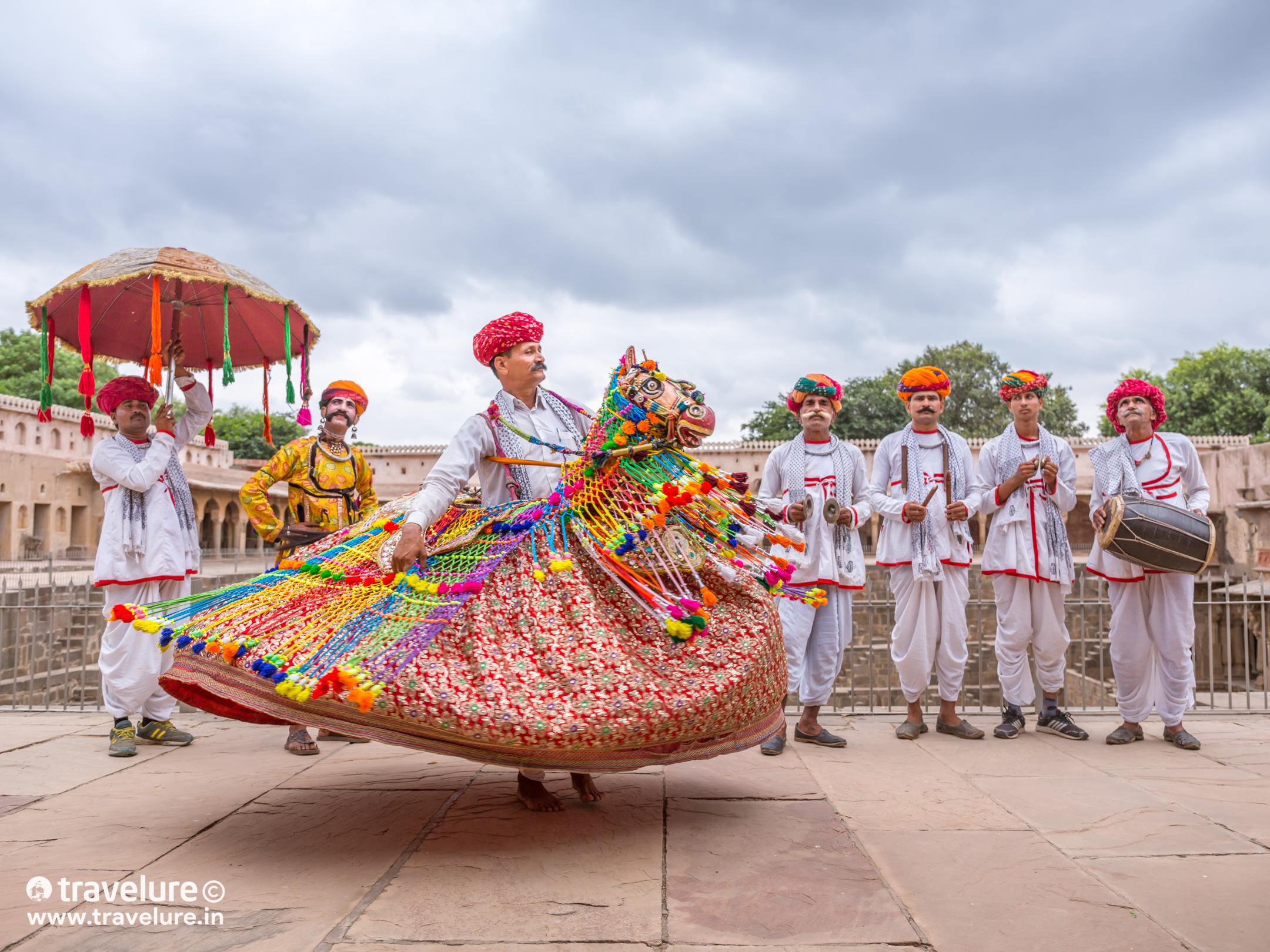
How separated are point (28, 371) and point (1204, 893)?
45.6 metres

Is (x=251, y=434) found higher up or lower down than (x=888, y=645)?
higher up

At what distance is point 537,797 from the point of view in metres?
3.42

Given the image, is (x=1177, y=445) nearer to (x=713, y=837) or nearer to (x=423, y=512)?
(x=713, y=837)

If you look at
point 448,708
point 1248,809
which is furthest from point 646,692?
point 1248,809

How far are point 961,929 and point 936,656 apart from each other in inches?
114

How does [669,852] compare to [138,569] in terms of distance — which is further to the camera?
[138,569]

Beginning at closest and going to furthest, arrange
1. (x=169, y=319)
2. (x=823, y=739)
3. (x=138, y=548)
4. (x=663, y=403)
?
(x=663, y=403), (x=823, y=739), (x=138, y=548), (x=169, y=319)

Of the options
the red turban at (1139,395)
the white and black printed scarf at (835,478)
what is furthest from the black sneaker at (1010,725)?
the red turban at (1139,395)

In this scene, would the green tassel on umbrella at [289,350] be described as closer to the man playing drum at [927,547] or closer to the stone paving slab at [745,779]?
the stone paving slab at [745,779]

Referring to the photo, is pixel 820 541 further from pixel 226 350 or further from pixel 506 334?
pixel 226 350

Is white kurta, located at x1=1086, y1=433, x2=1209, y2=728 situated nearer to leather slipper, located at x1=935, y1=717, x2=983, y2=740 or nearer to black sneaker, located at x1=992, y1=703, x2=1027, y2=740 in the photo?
black sneaker, located at x1=992, y1=703, x2=1027, y2=740

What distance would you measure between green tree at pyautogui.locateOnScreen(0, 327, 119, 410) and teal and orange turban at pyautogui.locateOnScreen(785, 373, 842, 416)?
36892 millimetres

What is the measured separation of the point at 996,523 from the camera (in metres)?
5.15

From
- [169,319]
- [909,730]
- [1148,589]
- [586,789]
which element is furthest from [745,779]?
[169,319]
